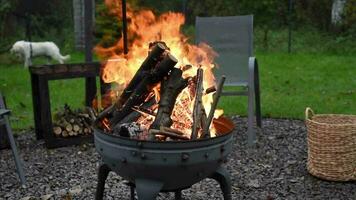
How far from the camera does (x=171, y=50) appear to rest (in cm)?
275

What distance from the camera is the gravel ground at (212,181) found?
3170 millimetres

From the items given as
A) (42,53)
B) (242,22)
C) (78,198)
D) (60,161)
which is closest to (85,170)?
(60,161)

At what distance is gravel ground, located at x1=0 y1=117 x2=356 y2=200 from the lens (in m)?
3.17

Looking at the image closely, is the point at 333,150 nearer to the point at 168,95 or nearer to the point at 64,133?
the point at 168,95

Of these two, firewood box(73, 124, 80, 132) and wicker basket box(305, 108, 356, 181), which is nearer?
wicker basket box(305, 108, 356, 181)

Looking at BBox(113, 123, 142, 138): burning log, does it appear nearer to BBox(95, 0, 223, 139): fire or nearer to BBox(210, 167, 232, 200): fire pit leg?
BBox(95, 0, 223, 139): fire

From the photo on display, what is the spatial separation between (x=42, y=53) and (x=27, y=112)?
289cm

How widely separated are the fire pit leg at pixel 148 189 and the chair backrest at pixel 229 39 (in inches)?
96.1

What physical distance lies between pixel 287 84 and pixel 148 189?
4383 mm

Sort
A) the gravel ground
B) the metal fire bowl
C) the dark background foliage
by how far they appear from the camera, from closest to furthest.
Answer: the metal fire bowl → the gravel ground → the dark background foliage

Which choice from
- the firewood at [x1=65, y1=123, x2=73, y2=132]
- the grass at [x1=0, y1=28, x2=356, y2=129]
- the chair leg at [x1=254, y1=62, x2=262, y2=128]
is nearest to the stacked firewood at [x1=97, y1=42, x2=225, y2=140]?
the firewood at [x1=65, y1=123, x2=73, y2=132]

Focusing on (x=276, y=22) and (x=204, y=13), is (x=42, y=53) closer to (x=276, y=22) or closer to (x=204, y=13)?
(x=204, y=13)

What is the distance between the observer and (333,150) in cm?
332

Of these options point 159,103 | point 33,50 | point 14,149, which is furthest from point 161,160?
point 33,50
